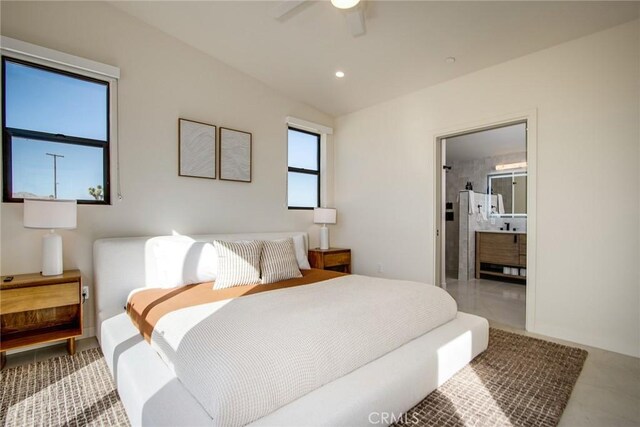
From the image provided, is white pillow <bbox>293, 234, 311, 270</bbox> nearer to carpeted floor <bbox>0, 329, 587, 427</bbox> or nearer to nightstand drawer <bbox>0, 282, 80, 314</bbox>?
carpeted floor <bbox>0, 329, 587, 427</bbox>

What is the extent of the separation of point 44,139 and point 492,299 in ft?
17.1

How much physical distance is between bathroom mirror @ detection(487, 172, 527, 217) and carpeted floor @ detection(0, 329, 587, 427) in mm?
3987

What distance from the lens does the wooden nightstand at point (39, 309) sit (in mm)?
2199

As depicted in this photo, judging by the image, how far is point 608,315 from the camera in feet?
8.61

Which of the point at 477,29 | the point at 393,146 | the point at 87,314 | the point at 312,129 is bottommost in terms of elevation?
the point at 87,314

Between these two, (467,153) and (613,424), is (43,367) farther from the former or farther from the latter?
(467,153)

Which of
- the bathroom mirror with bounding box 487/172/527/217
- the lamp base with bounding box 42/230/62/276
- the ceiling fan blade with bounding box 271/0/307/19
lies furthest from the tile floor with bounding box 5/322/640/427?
the bathroom mirror with bounding box 487/172/527/217

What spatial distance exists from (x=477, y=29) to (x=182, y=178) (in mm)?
3231

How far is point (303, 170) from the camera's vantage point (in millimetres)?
4656

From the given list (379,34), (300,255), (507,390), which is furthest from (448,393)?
(379,34)

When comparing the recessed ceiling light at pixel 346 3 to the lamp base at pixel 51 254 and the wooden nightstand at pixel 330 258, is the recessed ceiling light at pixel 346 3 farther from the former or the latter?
the wooden nightstand at pixel 330 258

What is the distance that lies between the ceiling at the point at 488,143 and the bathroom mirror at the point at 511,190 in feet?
1.53

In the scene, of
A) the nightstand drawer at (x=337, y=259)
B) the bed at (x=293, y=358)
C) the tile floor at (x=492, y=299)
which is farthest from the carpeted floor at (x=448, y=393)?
the nightstand drawer at (x=337, y=259)

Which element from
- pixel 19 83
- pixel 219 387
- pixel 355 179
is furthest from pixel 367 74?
pixel 219 387
